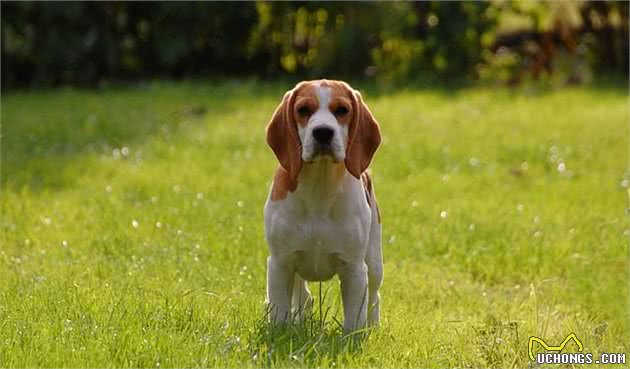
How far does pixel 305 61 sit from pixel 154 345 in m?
11.4

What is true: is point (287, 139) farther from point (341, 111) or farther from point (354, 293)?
point (354, 293)

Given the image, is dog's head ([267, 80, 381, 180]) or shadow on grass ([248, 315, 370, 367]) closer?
shadow on grass ([248, 315, 370, 367])

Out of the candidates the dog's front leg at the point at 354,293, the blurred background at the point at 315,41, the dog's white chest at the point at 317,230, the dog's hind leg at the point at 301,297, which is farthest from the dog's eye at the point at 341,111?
the blurred background at the point at 315,41

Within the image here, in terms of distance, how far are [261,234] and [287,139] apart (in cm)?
212

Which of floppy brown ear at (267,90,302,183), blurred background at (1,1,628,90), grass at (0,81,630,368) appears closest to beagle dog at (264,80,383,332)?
floppy brown ear at (267,90,302,183)

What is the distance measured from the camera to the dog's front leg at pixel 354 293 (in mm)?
5234

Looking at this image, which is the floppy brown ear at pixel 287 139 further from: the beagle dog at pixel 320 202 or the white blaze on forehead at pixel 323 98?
the white blaze on forehead at pixel 323 98

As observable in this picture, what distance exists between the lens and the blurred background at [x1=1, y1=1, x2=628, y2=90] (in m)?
14.9

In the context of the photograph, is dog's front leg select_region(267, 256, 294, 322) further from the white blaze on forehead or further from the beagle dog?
the white blaze on forehead

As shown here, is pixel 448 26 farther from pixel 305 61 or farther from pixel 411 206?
pixel 411 206

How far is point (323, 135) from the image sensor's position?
4.95 metres

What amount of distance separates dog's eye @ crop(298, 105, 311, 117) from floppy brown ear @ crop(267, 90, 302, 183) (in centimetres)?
7

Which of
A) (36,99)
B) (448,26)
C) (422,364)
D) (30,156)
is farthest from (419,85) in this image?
(422,364)

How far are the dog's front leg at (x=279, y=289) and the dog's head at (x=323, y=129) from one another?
0.44 metres
